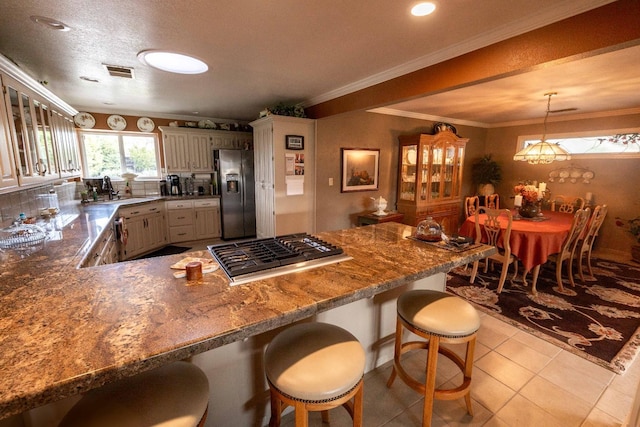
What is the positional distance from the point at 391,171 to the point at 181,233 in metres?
3.97

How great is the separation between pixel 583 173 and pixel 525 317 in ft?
12.8

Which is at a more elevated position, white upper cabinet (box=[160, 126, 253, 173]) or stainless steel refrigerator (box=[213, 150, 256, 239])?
white upper cabinet (box=[160, 126, 253, 173])

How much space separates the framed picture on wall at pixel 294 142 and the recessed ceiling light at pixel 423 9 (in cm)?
239

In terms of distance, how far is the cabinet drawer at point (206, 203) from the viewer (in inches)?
201

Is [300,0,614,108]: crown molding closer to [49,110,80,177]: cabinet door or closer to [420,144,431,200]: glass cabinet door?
[420,144,431,200]: glass cabinet door

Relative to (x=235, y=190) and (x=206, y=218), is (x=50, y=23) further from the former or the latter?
(x=206, y=218)

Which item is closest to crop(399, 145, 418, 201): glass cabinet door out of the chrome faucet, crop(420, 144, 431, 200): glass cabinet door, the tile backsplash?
crop(420, 144, 431, 200): glass cabinet door

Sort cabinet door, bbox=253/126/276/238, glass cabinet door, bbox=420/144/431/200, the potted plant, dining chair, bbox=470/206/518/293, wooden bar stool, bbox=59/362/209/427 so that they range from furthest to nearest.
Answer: the potted plant
glass cabinet door, bbox=420/144/431/200
cabinet door, bbox=253/126/276/238
dining chair, bbox=470/206/518/293
wooden bar stool, bbox=59/362/209/427

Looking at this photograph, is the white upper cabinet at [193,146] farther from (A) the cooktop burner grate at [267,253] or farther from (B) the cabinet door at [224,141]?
(A) the cooktop burner grate at [267,253]

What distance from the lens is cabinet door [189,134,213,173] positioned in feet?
17.2

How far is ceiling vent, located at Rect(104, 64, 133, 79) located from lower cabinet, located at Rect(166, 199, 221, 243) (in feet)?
7.89

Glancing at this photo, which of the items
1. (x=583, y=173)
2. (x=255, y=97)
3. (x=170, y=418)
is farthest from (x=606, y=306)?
(x=255, y=97)

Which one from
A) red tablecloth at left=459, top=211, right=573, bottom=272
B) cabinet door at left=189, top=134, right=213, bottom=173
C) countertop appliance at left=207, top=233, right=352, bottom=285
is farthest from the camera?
cabinet door at left=189, top=134, right=213, bottom=173

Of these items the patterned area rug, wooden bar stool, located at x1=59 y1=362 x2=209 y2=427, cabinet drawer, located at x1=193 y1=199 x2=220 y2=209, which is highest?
cabinet drawer, located at x1=193 y1=199 x2=220 y2=209
